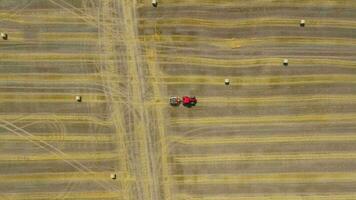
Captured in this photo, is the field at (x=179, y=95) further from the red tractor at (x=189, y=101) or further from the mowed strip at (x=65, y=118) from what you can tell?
the red tractor at (x=189, y=101)

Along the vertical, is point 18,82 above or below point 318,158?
above

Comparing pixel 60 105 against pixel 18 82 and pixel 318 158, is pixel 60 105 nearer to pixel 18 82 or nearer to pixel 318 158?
pixel 18 82

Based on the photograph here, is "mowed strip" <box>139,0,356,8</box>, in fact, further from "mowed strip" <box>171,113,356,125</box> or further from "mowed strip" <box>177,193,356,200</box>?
"mowed strip" <box>177,193,356,200</box>

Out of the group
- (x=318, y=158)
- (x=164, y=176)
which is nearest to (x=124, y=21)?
(x=164, y=176)

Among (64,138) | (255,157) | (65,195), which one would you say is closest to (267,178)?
(255,157)

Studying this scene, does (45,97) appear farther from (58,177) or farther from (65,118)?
(58,177)

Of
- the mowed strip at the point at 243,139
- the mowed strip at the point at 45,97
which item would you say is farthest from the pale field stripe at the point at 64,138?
the mowed strip at the point at 243,139

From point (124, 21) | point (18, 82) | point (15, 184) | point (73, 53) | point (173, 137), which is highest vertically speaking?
point (124, 21)
